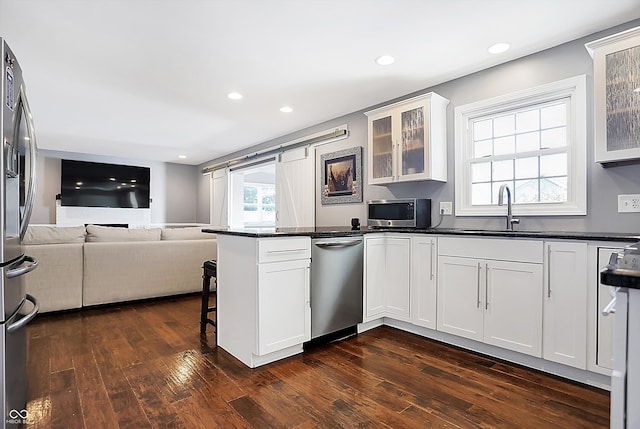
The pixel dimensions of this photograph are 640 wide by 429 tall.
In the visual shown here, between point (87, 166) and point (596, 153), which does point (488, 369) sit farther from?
point (87, 166)

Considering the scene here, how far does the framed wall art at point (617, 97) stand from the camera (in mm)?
2047

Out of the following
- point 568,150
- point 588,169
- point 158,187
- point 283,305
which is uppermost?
point 158,187

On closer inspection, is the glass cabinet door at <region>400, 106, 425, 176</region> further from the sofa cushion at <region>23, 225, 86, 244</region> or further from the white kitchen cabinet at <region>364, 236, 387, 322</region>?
the sofa cushion at <region>23, 225, 86, 244</region>

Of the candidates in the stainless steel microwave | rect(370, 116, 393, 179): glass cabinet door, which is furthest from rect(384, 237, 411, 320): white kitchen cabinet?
rect(370, 116, 393, 179): glass cabinet door

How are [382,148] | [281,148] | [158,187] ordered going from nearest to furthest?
[382,148] → [281,148] → [158,187]

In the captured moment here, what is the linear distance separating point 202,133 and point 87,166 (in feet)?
10.5

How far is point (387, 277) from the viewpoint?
10.4 ft

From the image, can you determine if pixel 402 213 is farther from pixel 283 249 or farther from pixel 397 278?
pixel 283 249

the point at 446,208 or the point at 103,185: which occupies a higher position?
the point at 103,185

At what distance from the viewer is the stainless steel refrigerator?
134 centimetres

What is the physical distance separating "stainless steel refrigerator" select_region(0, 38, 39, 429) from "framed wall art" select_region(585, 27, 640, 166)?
3.19 m

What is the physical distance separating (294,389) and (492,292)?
1550 millimetres

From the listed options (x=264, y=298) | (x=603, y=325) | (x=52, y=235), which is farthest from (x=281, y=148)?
(x=603, y=325)

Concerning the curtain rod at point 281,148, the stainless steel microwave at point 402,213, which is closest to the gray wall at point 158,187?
the curtain rod at point 281,148
